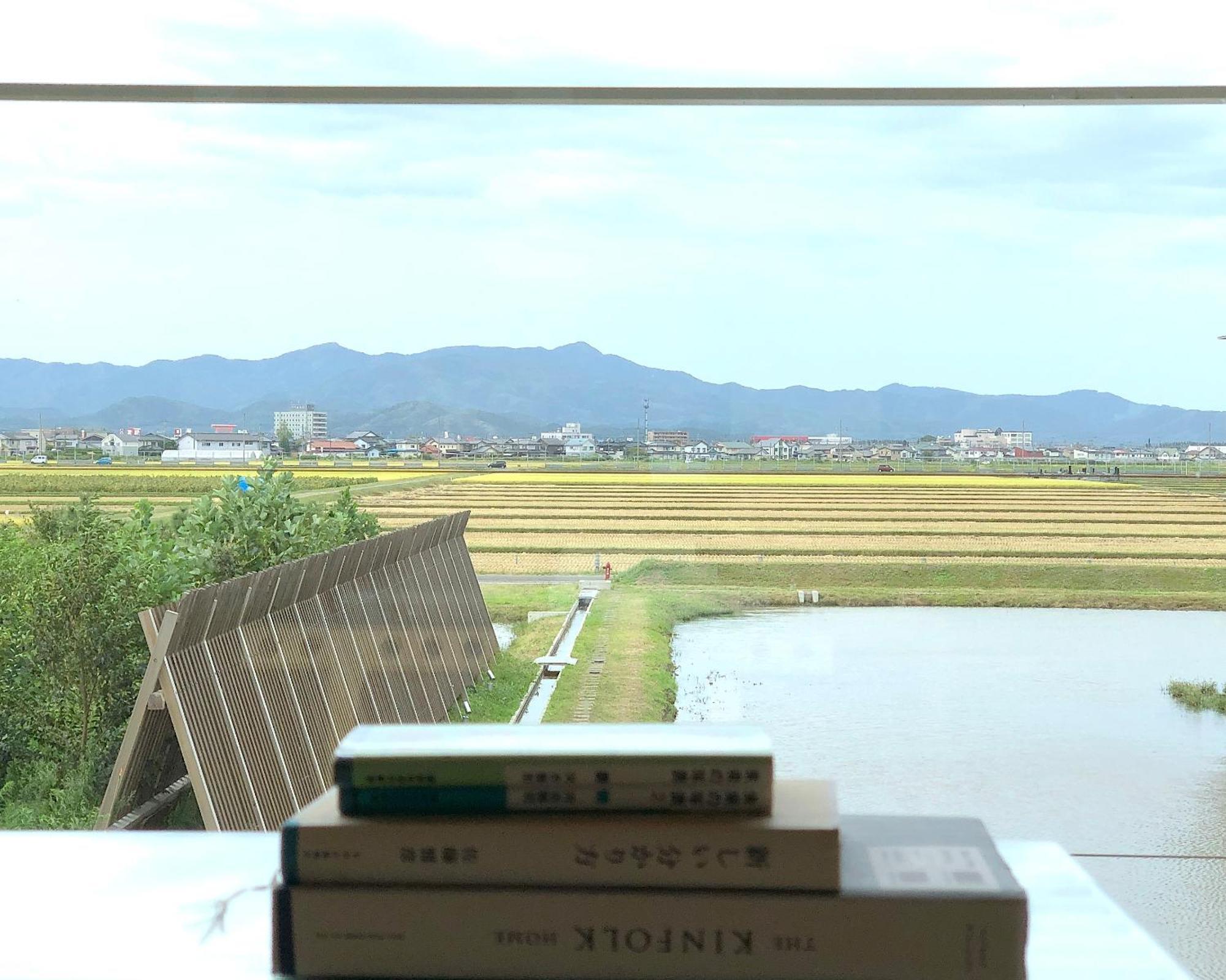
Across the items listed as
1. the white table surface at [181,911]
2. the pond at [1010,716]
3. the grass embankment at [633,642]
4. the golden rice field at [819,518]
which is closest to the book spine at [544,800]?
the white table surface at [181,911]

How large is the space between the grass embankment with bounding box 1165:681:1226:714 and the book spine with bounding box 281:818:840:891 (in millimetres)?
2848

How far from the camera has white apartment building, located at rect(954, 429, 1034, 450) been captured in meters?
3.44

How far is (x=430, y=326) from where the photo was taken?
341cm

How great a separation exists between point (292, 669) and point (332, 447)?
2.29ft

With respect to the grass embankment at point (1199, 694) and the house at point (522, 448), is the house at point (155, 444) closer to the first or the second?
the house at point (522, 448)

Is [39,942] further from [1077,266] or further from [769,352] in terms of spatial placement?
[1077,266]

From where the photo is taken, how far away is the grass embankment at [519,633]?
3.47 meters

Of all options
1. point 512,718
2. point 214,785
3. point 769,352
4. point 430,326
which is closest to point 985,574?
point 769,352

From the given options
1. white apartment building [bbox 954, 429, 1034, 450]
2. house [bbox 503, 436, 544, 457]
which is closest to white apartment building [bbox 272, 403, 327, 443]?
house [bbox 503, 436, 544, 457]

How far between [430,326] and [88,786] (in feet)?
4.84

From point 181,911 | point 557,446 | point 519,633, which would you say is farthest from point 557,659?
point 181,911

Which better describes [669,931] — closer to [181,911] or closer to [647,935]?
[647,935]

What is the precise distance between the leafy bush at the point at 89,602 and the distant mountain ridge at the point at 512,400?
0.85 feet

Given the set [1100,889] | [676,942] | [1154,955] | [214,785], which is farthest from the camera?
[214,785]
